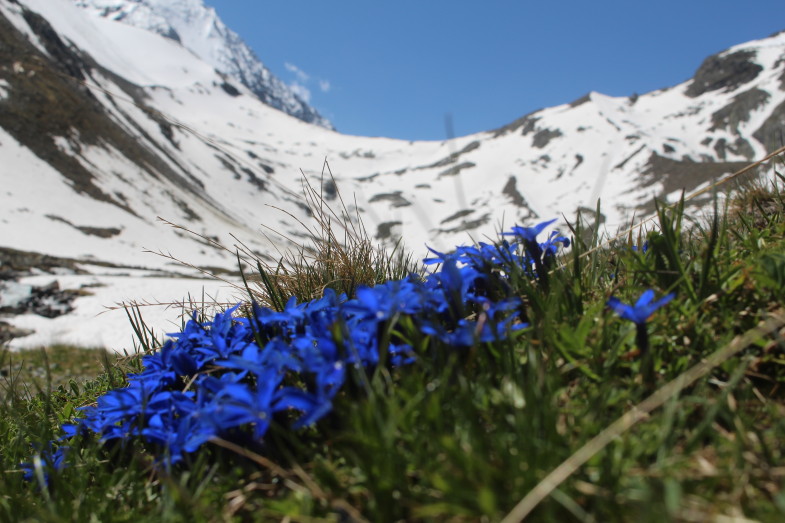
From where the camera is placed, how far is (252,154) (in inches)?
4808

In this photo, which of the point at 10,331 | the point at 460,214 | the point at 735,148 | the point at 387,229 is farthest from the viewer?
the point at 735,148

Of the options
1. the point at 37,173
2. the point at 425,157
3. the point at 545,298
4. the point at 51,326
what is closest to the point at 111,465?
the point at 545,298

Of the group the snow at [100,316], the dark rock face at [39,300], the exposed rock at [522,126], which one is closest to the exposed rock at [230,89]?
the exposed rock at [522,126]

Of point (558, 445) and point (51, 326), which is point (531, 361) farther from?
point (51, 326)

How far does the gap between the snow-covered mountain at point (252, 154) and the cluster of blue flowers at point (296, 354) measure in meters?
0.35

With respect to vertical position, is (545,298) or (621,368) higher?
(545,298)

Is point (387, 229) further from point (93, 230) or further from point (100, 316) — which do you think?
point (93, 230)

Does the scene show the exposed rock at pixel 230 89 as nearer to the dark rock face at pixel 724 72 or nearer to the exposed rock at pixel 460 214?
the exposed rock at pixel 460 214

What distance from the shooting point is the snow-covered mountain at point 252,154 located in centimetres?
4391

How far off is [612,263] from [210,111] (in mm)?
175929

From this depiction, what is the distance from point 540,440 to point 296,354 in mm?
773

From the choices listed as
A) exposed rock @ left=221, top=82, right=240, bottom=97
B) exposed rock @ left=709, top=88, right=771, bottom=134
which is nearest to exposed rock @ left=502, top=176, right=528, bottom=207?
exposed rock @ left=709, top=88, right=771, bottom=134

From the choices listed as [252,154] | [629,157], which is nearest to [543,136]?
[629,157]

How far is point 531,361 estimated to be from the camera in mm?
1403
